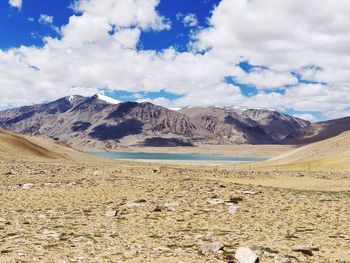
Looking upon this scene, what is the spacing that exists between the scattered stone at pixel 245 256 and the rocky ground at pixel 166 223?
0.30m

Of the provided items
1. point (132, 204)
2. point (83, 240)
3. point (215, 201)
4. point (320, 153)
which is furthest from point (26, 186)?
point (320, 153)

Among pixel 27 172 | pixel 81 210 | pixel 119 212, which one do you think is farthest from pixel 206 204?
pixel 27 172

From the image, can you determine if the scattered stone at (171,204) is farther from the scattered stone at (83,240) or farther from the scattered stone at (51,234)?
the scattered stone at (83,240)

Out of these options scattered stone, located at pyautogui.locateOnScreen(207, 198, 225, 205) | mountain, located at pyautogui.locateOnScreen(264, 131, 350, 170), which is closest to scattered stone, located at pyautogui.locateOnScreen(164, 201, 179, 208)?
scattered stone, located at pyautogui.locateOnScreen(207, 198, 225, 205)

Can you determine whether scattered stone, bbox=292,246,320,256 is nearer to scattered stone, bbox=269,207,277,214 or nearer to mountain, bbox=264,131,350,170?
scattered stone, bbox=269,207,277,214

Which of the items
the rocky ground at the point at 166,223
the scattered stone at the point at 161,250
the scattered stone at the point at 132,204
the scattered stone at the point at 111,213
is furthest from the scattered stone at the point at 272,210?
the scattered stone at the point at 161,250

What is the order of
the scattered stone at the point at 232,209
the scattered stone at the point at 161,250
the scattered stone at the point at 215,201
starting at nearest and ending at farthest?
1. the scattered stone at the point at 161,250
2. the scattered stone at the point at 232,209
3. the scattered stone at the point at 215,201

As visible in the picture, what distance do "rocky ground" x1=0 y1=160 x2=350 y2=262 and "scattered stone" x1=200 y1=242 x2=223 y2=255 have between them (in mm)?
37

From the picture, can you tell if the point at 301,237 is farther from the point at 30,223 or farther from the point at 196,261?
the point at 30,223

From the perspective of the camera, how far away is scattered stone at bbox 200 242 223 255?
50.9 feet

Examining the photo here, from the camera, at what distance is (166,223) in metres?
21.2

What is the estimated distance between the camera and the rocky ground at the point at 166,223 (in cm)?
1538

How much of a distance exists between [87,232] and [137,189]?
13.3m

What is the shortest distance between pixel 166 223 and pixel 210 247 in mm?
5745
